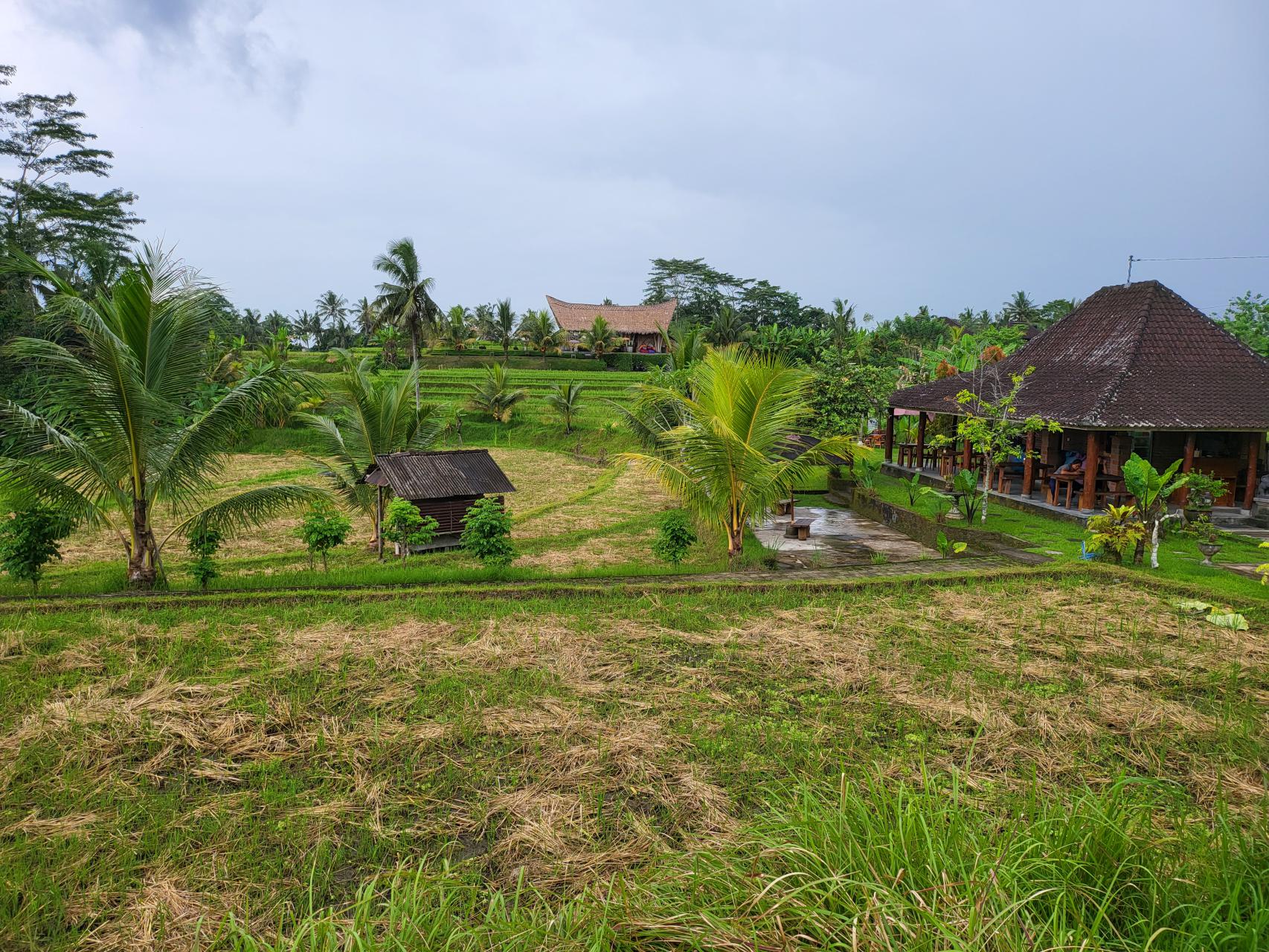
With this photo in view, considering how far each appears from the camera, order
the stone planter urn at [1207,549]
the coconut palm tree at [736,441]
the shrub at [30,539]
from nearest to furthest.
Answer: the shrub at [30,539] → the coconut palm tree at [736,441] → the stone planter urn at [1207,549]

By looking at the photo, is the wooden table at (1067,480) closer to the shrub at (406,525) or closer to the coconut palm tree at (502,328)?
the shrub at (406,525)

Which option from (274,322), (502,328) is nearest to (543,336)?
(502,328)

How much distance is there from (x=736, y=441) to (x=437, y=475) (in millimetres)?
4535

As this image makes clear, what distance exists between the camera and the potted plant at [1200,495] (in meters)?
9.90

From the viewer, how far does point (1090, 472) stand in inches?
422

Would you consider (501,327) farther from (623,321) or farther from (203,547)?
(203,547)

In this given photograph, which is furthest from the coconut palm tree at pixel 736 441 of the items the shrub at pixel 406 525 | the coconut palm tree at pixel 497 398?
the coconut palm tree at pixel 497 398

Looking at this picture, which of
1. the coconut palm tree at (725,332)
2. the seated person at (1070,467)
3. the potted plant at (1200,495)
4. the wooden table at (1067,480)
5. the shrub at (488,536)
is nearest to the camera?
the shrub at (488,536)

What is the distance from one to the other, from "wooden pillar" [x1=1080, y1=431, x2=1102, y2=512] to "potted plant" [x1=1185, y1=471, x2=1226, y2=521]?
1.08 m

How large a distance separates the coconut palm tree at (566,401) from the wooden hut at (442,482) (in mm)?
11317

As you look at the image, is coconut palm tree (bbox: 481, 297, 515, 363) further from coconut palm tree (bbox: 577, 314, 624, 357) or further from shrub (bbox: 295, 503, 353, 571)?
shrub (bbox: 295, 503, 353, 571)

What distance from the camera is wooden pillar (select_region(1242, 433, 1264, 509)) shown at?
10.8 meters

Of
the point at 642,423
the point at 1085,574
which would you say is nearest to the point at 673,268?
the point at 642,423

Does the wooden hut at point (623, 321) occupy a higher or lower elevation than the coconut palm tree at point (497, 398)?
higher
